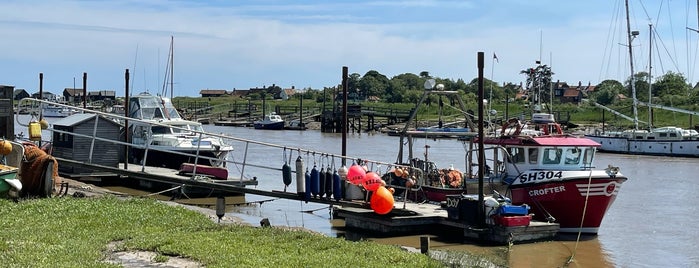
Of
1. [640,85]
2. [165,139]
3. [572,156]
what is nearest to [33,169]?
[572,156]

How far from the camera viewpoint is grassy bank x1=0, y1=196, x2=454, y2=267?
42.1ft

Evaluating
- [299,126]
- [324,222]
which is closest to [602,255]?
[324,222]

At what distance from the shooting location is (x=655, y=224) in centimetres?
2791

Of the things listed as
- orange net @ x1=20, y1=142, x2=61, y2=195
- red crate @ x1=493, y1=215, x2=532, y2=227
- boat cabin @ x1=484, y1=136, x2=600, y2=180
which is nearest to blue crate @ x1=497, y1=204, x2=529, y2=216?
red crate @ x1=493, y1=215, x2=532, y2=227

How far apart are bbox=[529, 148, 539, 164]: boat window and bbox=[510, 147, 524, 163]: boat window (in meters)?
0.29

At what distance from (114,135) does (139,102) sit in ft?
24.8

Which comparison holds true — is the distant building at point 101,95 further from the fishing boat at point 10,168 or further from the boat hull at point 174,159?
the fishing boat at point 10,168

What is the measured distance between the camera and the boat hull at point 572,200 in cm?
2316

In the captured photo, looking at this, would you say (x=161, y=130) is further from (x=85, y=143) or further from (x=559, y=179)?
(x=559, y=179)

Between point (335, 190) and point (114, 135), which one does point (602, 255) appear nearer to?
point (335, 190)

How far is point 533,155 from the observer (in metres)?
24.8

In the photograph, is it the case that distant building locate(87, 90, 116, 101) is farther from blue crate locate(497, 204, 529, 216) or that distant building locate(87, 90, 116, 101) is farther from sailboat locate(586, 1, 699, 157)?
blue crate locate(497, 204, 529, 216)

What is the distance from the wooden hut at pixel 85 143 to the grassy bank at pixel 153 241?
1200 centimetres

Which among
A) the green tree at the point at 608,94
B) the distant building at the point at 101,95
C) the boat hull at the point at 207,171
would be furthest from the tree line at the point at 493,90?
the boat hull at the point at 207,171
